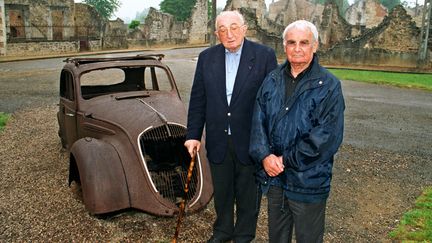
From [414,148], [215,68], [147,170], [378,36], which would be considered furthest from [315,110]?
[378,36]

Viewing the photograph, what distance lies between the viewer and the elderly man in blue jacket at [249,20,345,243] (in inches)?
98.7

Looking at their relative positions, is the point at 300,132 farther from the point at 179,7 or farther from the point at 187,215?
the point at 179,7

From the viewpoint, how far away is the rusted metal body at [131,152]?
12.8ft

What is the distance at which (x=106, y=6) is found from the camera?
6088 centimetres

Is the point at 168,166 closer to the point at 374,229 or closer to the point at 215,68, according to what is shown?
the point at 215,68

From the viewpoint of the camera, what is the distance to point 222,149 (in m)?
3.29

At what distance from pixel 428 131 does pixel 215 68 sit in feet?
24.6

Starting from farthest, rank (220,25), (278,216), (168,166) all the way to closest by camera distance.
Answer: (168,166)
(220,25)
(278,216)

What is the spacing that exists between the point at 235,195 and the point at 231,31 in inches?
61.5

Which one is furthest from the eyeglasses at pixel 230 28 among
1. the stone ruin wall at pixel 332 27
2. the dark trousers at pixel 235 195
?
the stone ruin wall at pixel 332 27

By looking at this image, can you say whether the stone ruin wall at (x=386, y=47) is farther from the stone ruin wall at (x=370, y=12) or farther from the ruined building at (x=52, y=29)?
the stone ruin wall at (x=370, y=12)

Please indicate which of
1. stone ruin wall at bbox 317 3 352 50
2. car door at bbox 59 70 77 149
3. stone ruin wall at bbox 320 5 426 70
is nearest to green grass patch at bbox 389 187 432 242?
car door at bbox 59 70 77 149

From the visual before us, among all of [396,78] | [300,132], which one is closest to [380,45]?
[396,78]

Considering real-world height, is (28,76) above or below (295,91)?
below
